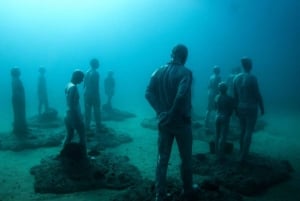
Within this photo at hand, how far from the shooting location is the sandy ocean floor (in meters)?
8.23

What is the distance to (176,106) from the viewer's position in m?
6.62

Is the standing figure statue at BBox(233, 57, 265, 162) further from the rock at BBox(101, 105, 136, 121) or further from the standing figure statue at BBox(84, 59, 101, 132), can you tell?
the rock at BBox(101, 105, 136, 121)

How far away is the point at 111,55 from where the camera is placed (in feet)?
478

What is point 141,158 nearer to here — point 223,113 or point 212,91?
point 223,113

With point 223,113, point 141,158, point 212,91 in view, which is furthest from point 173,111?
point 212,91

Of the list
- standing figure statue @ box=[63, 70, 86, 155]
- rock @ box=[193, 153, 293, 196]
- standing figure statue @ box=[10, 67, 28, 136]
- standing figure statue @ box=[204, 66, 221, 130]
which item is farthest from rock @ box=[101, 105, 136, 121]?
rock @ box=[193, 153, 293, 196]

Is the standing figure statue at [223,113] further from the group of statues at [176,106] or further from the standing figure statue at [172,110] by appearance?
the standing figure statue at [172,110]

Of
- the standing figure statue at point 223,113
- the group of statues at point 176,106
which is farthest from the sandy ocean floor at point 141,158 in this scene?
the group of statues at point 176,106

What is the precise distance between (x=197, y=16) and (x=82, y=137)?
8404 cm

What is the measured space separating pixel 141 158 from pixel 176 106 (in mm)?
5634

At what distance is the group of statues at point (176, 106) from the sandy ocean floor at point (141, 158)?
1737mm

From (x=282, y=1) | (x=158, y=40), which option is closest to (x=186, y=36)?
(x=158, y=40)

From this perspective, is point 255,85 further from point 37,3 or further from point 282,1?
point 37,3

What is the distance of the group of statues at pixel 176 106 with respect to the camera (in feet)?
22.5
